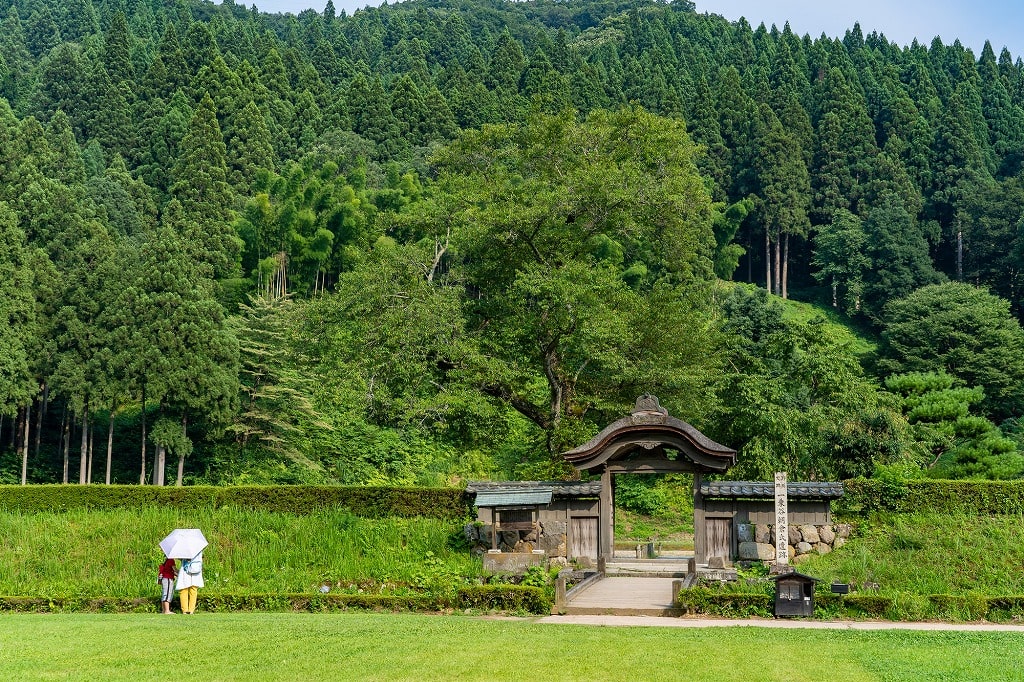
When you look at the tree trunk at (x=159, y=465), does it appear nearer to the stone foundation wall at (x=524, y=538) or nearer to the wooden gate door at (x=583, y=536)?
the stone foundation wall at (x=524, y=538)

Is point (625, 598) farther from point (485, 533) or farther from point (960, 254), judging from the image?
point (960, 254)

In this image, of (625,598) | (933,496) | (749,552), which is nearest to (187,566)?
(625,598)

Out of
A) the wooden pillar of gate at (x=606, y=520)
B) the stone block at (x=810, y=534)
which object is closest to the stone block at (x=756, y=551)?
the stone block at (x=810, y=534)

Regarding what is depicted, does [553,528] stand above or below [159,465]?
below

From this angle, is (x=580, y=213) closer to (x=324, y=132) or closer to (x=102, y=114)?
(x=324, y=132)

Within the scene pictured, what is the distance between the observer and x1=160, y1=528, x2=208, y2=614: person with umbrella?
14703 millimetres

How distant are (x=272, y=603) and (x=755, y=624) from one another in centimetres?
704

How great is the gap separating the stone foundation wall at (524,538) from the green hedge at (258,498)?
0.83m

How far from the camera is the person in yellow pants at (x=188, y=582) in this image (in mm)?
14719

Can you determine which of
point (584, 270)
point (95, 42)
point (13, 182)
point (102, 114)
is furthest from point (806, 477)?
point (95, 42)

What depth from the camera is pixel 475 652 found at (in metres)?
10.7

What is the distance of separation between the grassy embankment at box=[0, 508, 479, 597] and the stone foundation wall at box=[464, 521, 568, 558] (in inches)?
14.2

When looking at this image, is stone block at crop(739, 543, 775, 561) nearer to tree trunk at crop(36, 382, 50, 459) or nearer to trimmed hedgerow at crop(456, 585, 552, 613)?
trimmed hedgerow at crop(456, 585, 552, 613)

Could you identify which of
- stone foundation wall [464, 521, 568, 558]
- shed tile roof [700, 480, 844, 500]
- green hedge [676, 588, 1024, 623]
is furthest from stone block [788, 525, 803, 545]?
green hedge [676, 588, 1024, 623]
